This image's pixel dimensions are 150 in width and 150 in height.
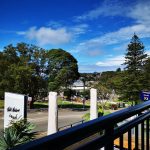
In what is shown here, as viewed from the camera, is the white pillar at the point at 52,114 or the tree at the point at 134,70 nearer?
the white pillar at the point at 52,114

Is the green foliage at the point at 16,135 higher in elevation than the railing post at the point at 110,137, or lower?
lower

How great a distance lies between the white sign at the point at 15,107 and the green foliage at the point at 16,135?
78.2 inches

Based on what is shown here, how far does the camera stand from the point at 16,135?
14375 mm

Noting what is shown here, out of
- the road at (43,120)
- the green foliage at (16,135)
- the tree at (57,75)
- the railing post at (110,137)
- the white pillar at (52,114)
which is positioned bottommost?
the road at (43,120)

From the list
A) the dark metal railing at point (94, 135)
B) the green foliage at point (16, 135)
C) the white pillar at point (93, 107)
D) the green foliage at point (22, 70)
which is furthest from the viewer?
→ the green foliage at point (22, 70)

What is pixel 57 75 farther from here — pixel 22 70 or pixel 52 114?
pixel 52 114

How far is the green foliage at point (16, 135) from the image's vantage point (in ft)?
43.8

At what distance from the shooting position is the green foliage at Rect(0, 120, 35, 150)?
13.4 meters

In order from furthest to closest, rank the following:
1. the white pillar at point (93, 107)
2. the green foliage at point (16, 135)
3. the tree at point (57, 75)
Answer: the tree at point (57, 75), the white pillar at point (93, 107), the green foliage at point (16, 135)

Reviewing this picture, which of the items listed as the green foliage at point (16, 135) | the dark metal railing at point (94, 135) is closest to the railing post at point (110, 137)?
the dark metal railing at point (94, 135)

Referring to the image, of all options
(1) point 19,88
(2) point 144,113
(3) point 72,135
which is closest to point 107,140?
(3) point 72,135

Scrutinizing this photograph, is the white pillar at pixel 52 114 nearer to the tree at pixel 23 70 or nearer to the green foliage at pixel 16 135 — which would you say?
the green foliage at pixel 16 135

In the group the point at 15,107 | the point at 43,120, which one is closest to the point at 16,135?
the point at 15,107

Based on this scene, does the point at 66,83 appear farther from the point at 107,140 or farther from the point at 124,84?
the point at 107,140
